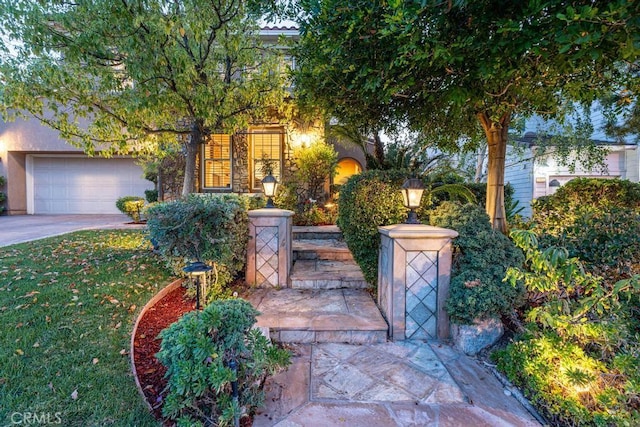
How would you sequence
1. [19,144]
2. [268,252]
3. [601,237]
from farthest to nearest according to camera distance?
[19,144] < [268,252] < [601,237]

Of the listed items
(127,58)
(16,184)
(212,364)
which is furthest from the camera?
(16,184)

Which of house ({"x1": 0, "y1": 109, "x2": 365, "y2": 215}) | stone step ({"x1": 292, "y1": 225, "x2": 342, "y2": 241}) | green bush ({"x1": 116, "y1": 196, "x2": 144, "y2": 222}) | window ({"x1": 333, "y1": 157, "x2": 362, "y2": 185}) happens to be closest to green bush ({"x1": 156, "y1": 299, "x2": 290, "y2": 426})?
stone step ({"x1": 292, "y1": 225, "x2": 342, "y2": 241})

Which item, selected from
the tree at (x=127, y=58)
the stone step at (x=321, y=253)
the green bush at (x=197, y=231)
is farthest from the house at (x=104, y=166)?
the green bush at (x=197, y=231)

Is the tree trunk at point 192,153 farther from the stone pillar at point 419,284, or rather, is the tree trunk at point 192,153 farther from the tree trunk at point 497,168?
the tree trunk at point 497,168

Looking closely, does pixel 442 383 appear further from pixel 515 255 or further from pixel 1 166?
pixel 1 166

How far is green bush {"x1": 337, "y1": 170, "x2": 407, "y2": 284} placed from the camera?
11.5ft

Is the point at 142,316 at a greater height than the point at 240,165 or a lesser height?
lesser

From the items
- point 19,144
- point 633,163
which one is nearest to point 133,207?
point 19,144

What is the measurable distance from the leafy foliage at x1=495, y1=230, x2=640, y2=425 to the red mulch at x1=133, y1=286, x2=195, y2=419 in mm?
2529

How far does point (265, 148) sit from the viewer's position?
27.9 ft

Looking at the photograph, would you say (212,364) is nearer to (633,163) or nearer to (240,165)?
(240,165)

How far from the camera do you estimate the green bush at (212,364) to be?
61.4 inches

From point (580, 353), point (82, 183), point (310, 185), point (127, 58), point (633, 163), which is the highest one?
point (127, 58)

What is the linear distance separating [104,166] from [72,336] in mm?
12035
